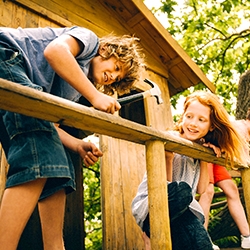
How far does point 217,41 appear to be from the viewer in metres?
11.3

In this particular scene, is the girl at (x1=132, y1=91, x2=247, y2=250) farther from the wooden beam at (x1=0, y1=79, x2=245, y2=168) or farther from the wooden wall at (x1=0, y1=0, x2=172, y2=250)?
the wooden wall at (x1=0, y1=0, x2=172, y2=250)

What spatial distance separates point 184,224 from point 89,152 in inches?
30.2

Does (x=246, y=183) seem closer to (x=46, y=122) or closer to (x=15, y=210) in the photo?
(x=46, y=122)

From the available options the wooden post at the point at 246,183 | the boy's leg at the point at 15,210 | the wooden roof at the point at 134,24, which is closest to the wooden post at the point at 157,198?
the boy's leg at the point at 15,210

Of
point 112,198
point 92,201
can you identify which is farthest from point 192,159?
point 92,201

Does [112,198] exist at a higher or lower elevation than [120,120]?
lower

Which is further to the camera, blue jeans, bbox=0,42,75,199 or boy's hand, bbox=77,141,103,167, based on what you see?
boy's hand, bbox=77,141,103,167

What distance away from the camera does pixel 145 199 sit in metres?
2.28

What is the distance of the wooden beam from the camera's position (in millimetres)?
1224

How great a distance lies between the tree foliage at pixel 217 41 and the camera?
1036 centimetres

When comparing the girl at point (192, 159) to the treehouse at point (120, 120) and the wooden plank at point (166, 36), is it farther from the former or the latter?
the wooden plank at point (166, 36)

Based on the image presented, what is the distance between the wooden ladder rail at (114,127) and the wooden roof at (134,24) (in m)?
2.70

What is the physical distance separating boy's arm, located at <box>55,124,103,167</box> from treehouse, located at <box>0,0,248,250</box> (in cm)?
14

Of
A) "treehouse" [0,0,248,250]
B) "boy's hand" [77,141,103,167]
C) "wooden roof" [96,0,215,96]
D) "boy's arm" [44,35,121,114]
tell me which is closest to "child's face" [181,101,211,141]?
"treehouse" [0,0,248,250]
